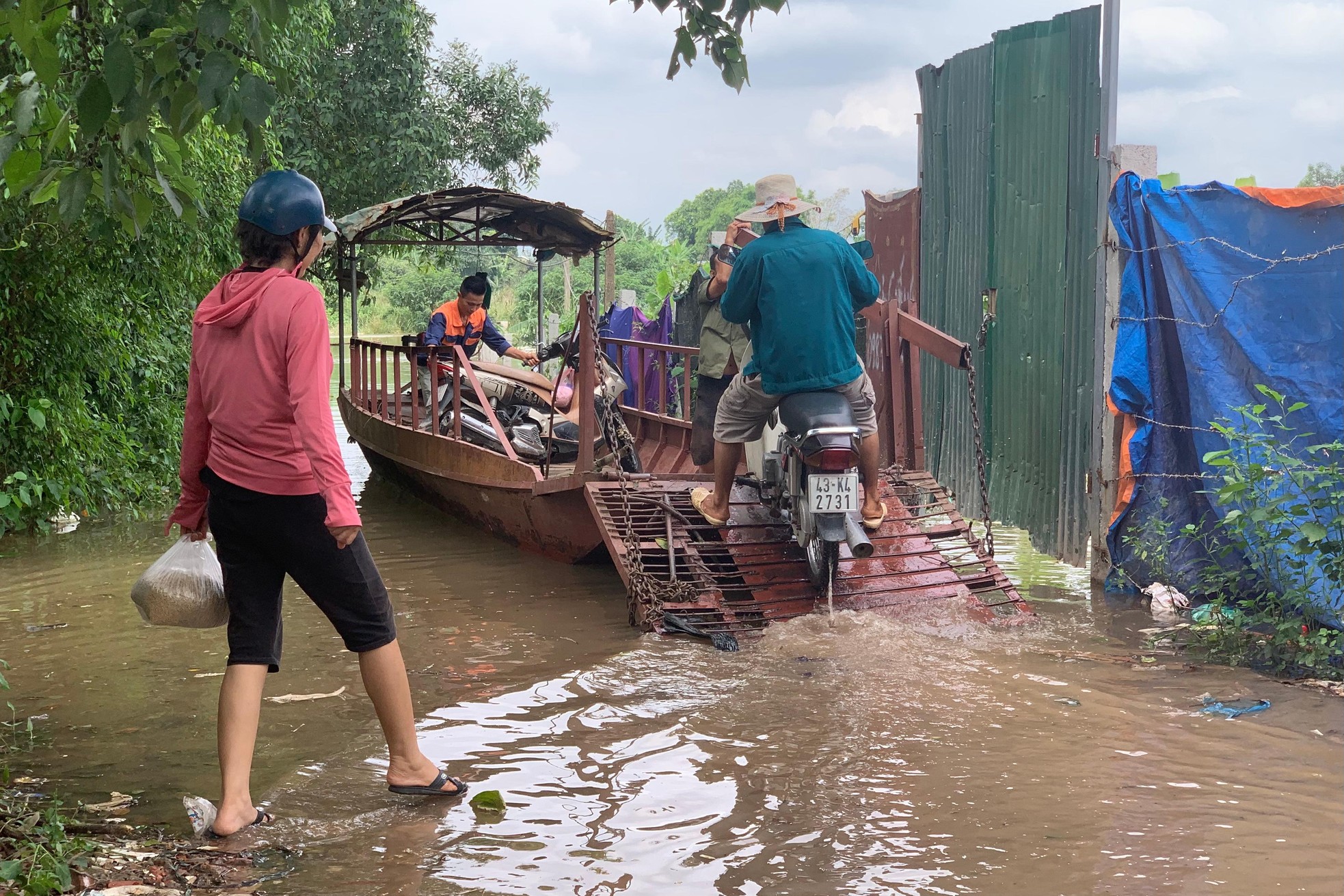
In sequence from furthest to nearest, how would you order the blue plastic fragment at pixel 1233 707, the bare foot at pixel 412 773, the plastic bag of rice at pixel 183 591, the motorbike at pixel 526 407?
the motorbike at pixel 526 407 → the blue plastic fragment at pixel 1233 707 → the bare foot at pixel 412 773 → the plastic bag of rice at pixel 183 591

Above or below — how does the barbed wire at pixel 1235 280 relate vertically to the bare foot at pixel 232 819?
above

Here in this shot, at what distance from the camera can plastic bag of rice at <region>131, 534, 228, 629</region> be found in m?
3.88

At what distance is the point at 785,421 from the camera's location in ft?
20.2

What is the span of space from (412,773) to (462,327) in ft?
23.5

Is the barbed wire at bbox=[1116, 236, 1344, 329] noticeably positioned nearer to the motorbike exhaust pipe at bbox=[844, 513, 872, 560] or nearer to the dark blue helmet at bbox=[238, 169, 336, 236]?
the motorbike exhaust pipe at bbox=[844, 513, 872, 560]

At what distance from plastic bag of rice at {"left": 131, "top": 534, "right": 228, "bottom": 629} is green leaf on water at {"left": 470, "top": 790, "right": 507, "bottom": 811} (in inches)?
39.7

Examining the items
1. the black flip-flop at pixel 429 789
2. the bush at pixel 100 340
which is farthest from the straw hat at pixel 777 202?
the bush at pixel 100 340

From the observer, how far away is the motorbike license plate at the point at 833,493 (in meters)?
5.85

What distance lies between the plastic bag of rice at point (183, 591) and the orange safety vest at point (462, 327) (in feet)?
22.6

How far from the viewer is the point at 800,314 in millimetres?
6055

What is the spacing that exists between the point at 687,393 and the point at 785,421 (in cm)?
374

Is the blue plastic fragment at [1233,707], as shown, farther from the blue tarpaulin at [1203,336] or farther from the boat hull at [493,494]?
the boat hull at [493,494]

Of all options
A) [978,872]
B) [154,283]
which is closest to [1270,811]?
[978,872]

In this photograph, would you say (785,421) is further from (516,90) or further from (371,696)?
(516,90)
